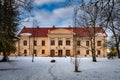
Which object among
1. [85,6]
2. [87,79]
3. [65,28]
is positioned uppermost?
[65,28]

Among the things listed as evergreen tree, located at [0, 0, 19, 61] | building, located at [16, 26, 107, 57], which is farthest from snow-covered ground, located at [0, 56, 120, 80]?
building, located at [16, 26, 107, 57]

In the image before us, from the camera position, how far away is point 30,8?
20.4 metres

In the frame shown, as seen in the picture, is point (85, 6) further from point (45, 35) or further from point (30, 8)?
point (45, 35)

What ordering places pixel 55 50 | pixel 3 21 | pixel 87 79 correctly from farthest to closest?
pixel 55 50 → pixel 3 21 → pixel 87 79

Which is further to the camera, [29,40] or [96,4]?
[29,40]

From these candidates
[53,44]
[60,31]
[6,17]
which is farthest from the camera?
[53,44]

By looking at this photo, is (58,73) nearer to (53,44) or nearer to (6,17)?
(6,17)

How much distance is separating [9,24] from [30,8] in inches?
81.0

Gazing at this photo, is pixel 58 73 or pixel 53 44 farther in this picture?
pixel 53 44

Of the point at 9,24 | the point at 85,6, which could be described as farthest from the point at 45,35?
the point at 85,6

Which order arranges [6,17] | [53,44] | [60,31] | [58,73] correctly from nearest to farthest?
[6,17] < [58,73] < [60,31] < [53,44]

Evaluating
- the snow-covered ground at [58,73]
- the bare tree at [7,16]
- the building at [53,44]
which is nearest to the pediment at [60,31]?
the building at [53,44]

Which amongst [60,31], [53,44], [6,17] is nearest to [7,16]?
[6,17]

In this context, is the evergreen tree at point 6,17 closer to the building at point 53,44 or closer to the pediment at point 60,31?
the building at point 53,44
